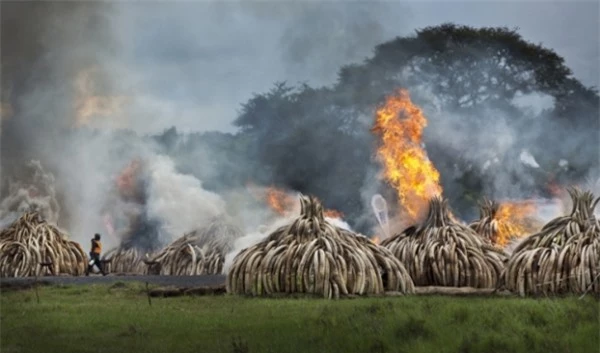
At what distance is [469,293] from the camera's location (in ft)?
34.5

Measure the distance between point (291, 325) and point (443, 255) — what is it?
2.01m

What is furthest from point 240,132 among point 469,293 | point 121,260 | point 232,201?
point 469,293

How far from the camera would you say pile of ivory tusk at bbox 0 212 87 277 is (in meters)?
10.4

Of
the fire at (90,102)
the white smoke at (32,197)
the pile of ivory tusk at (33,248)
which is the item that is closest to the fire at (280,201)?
the fire at (90,102)

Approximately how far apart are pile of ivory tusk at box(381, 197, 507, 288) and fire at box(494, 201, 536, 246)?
394 millimetres

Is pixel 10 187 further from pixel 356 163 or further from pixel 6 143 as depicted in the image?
pixel 356 163

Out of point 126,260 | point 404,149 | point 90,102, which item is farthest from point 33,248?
point 404,149

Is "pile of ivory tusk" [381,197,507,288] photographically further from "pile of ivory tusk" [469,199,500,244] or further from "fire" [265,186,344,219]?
"fire" [265,186,344,219]

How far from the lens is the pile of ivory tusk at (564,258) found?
34.2 ft

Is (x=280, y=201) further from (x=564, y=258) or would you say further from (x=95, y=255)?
(x=564, y=258)

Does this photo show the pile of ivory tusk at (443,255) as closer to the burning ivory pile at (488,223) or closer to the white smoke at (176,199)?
the burning ivory pile at (488,223)

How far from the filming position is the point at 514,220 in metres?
11.5

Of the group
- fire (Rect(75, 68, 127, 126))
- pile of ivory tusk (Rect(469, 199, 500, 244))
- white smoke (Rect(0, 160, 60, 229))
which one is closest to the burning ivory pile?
pile of ivory tusk (Rect(469, 199, 500, 244))

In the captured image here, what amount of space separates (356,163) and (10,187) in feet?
8.66
